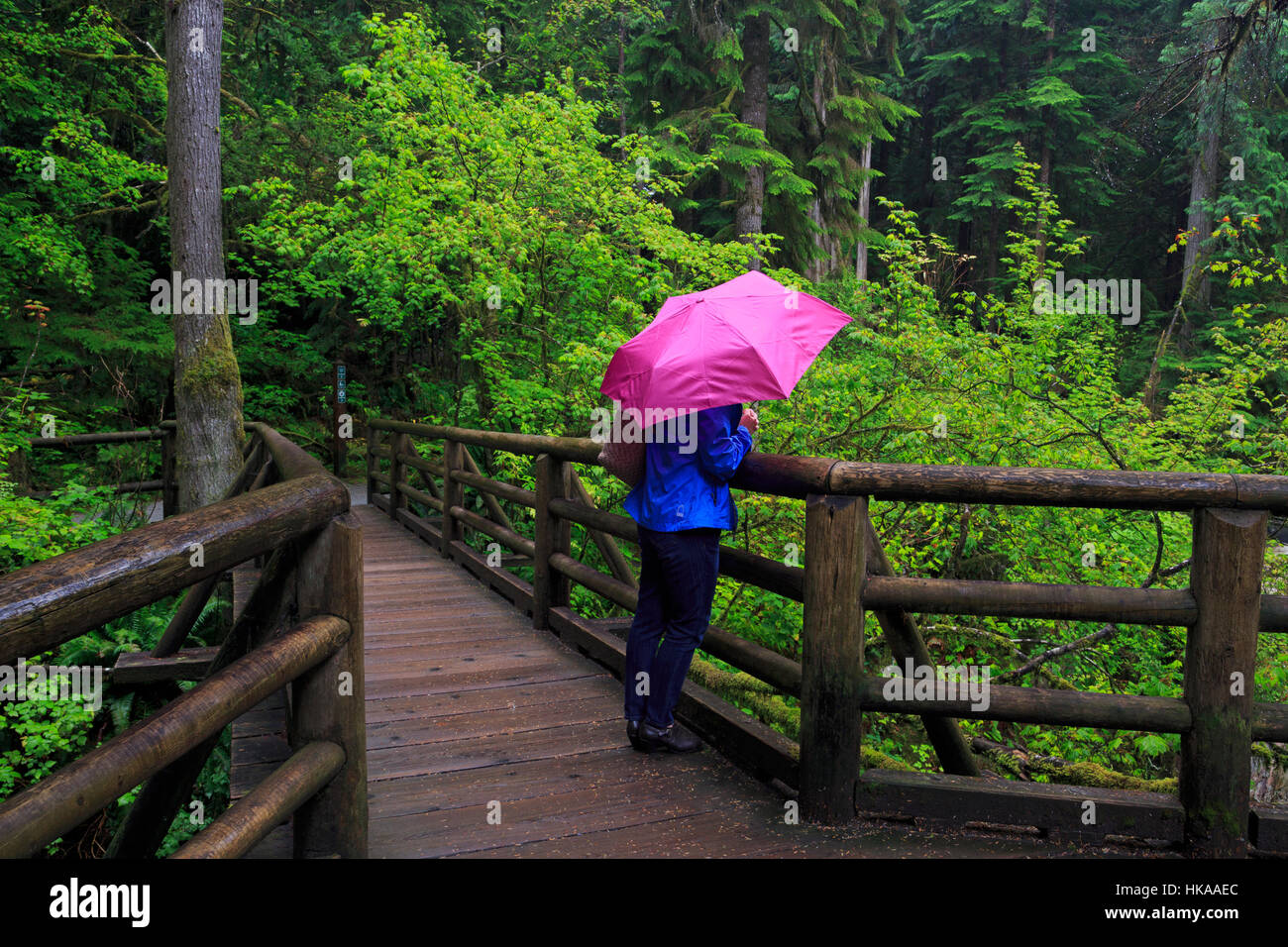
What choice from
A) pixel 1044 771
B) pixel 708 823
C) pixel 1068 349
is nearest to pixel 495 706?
pixel 708 823

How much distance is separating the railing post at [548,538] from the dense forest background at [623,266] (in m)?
1.33

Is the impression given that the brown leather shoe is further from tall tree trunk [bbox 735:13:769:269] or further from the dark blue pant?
tall tree trunk [bbox 735:13:769:269]

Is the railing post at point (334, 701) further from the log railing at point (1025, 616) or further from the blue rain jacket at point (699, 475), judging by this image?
the log railing at point (1025, 616)

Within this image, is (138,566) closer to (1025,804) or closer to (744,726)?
(744,726)

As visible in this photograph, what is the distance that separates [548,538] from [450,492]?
291 cm

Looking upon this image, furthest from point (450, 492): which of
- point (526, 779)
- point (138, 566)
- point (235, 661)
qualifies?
point (138, 566)

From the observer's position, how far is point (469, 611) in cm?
644

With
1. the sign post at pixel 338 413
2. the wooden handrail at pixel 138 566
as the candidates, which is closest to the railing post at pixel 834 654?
the wooden handrail at pixel 138 566

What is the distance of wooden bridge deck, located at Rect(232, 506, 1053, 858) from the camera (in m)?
2.96

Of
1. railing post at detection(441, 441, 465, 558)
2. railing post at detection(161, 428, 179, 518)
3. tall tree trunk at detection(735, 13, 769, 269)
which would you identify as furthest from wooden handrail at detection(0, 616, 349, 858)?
tall tree trunk at detection(735, 13, 769, 269)
